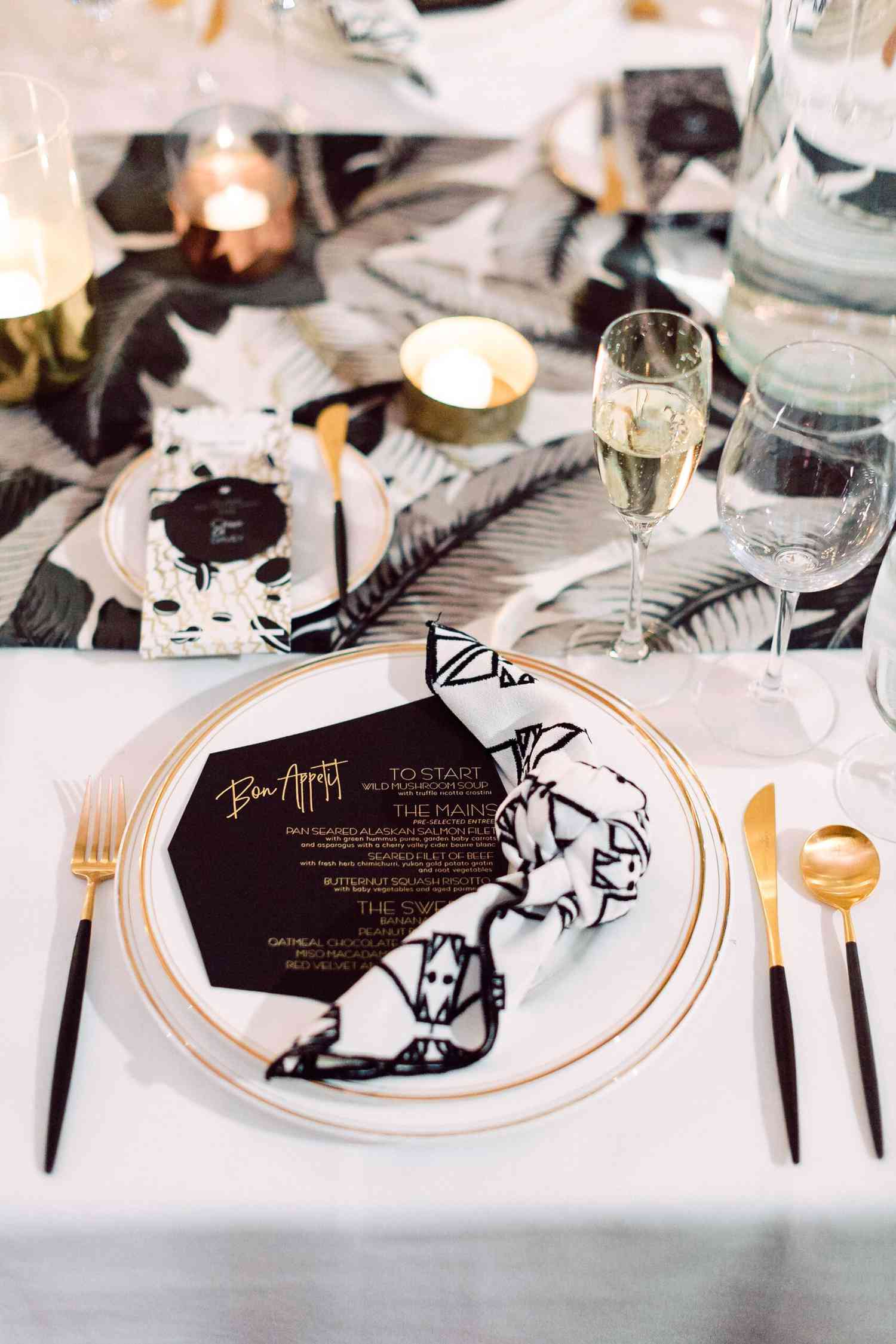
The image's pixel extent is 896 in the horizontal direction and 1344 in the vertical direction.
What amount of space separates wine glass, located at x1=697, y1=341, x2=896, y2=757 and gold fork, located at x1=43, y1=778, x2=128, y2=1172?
39cm

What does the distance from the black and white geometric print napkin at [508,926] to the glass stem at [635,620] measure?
15 cm

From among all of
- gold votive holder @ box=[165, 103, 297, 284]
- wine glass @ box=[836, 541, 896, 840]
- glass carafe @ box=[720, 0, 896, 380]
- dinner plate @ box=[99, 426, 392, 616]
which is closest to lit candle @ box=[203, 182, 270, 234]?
gold votive holder @ box=[165, 103, 297, 284]

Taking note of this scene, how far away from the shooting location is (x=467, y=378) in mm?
1012

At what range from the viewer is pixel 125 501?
93cm

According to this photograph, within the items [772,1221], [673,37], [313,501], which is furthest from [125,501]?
[673,37]

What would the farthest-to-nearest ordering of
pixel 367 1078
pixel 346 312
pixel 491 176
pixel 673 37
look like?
pixel 673 37
pixel 491 176
pixel 346 312
pixel 367 1078

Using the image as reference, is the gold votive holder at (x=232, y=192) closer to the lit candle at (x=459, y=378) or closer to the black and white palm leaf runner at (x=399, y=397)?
the black and white palm leaf runner at (x=399, y=397)

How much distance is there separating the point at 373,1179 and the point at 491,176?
3.23ft

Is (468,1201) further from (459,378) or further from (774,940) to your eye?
(459,378)

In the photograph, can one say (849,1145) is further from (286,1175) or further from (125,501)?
(125,501)

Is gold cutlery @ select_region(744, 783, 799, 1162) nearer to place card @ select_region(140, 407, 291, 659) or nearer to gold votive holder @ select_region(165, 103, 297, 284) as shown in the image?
place card @ select_region(140, 407, 291, 659)

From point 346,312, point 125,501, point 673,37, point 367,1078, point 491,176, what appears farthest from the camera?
point 673,37

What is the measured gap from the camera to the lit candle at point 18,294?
965 mm

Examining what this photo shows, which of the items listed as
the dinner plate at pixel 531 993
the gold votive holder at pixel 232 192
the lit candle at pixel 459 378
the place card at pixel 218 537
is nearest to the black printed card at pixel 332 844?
the dinner plate at pixel 531 993
